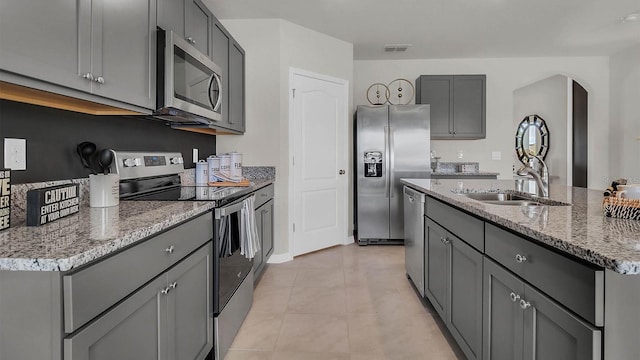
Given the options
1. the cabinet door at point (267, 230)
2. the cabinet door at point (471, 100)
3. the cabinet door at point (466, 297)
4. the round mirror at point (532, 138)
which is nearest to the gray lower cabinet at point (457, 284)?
the cabinet door at point (466, 297)

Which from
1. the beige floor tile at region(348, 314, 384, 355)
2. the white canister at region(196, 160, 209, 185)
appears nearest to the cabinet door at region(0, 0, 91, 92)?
the white canister at region(196, 160, 209, 185)

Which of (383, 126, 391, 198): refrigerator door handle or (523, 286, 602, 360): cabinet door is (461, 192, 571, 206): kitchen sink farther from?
(383, 126, 391, 198): refrigerator door handle

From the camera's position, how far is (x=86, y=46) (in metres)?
1.36

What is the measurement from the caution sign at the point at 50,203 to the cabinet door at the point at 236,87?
1971 mm

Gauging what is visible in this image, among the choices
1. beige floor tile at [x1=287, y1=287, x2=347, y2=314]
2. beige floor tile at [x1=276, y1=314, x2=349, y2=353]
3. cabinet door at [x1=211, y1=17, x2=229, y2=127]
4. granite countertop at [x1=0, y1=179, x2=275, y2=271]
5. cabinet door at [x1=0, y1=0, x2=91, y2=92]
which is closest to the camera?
granite countertop at [x1=0, y1=179, x2=275, y2=271]

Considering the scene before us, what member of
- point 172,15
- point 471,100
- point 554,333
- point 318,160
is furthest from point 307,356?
point 471,100

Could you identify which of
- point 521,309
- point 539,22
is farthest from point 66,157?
point 539,22

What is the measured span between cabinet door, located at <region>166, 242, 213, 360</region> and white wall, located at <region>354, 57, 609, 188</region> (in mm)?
4194

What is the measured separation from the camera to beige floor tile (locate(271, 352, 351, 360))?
1.97 metres

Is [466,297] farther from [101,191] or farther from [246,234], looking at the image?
[101,191]

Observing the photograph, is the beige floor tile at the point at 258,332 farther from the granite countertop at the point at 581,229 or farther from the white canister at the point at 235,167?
the granite countertop at the point at 581,229

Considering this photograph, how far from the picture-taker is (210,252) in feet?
6.00

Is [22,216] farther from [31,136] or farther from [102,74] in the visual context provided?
[102,74]

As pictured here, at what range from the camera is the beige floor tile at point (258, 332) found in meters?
2.10
